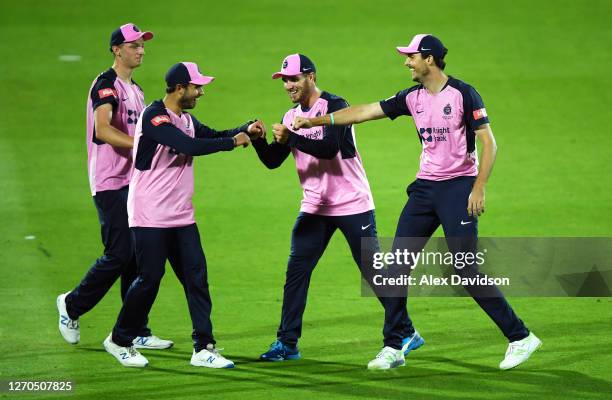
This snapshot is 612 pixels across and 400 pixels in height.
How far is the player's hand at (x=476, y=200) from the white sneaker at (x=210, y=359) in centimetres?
199

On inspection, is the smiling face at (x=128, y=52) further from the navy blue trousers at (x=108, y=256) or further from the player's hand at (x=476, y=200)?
the player's hand at (x=476, y=200)

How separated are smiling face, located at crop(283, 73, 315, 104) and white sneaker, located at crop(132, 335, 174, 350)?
6.79 ft

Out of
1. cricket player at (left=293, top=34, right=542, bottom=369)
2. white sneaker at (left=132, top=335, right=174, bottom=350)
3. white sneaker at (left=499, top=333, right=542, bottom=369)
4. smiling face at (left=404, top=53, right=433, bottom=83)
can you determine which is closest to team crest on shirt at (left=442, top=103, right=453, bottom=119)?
cricket player at (left=293, top=34, right=542, bottom=369)

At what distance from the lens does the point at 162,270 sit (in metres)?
8.60

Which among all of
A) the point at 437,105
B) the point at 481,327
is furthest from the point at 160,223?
the point at 481,327

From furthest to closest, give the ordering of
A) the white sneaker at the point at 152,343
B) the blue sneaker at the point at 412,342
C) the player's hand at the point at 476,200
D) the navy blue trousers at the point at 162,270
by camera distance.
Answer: the white sneaker at the point at 152,343 → the blue sneaker at the point at 412,342 → the navy blue trousers at the point at 162,270 → the player's hand at the point at 476,200

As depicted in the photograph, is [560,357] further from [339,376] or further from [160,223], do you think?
[160,223]

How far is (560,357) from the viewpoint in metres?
8.70

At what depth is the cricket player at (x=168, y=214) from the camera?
8.48m

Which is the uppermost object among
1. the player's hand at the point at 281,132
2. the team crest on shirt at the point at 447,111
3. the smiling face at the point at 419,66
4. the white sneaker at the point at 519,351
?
the smiling face at the point at 419,66

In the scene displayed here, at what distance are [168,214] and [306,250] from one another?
1093 mm

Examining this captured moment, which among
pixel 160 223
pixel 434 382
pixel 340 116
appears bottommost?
pixel 434 382

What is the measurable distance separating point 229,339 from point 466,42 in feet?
34.2

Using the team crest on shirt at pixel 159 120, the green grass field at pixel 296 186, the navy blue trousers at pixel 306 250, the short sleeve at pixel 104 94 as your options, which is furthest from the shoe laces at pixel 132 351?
the short sleeve at pixel 104 94
